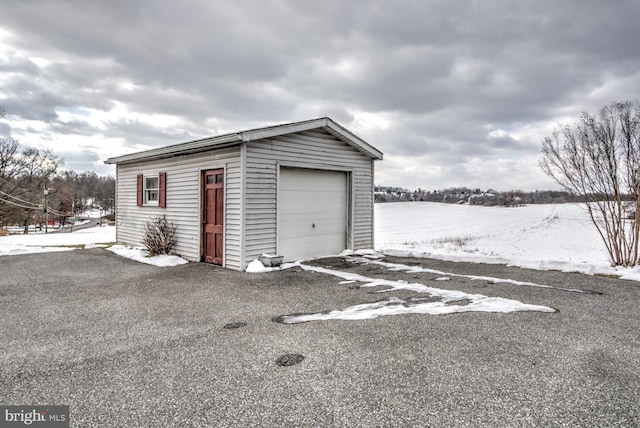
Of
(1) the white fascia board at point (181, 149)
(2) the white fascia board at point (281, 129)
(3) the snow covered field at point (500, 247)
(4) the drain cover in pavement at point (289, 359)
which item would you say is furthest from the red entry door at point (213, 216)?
(4) the drain cover in pavement at point (289, 359)

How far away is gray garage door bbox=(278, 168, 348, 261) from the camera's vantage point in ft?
25.4

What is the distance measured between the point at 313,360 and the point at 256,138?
491 centimetres

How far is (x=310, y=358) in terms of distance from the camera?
292cm

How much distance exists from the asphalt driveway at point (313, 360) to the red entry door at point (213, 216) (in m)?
2.25

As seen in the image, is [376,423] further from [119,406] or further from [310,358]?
[119,406]

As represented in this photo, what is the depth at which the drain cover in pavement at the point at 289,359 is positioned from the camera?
282cm

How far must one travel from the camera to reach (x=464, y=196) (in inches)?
2318

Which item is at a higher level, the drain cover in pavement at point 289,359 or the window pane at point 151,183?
the window pane at point 151,183

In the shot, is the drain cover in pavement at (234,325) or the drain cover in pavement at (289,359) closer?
the drain cover in pavement at (289,359)

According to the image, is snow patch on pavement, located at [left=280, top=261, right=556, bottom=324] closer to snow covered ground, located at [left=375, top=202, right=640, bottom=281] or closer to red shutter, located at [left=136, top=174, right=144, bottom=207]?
snow covered ground, located at [left=375, top=202, right=640, bottom=281]
